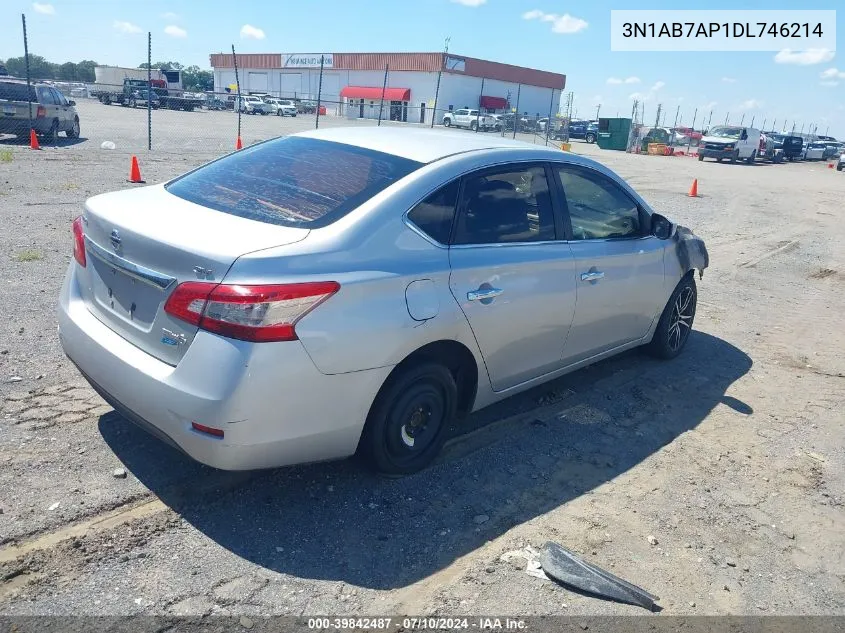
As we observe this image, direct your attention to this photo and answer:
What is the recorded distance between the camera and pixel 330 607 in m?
2.71

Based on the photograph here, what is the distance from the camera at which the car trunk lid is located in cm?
290

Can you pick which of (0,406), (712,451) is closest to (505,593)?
(712,451)

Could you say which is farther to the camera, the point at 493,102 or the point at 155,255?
the point at 493,102

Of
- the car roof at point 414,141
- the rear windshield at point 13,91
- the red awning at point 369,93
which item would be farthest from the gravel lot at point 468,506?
the red awning at point 369,93

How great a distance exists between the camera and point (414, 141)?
4035 millimetres

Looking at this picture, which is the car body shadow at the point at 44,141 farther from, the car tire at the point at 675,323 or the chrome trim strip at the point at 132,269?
the car tire at the point at 675,323

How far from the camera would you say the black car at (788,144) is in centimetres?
4453

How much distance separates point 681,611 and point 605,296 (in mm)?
2170

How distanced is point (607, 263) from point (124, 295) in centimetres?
293

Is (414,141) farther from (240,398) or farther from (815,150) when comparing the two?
(815,150)

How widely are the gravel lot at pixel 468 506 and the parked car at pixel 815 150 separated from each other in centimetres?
5196

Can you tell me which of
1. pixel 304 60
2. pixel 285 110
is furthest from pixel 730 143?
pixel 304 60

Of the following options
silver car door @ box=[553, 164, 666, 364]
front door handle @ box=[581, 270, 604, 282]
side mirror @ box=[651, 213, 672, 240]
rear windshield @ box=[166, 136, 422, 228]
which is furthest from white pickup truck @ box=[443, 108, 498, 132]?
rear windshield @ box=[166, 136, 422, 228]

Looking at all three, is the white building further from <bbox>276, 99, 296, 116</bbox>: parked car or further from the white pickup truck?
the white pickup truck
